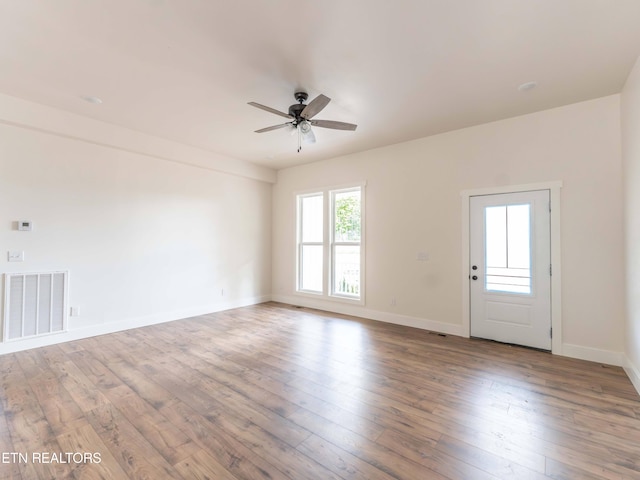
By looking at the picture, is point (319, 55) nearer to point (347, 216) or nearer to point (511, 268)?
point (347, 216)

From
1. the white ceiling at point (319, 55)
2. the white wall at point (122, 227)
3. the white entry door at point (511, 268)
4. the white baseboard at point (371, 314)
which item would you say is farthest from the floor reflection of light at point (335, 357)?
the white ceiling at point (319, 55)

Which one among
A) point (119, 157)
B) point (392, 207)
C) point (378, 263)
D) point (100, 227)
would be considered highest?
point (119, 157)

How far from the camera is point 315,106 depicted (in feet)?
9.15

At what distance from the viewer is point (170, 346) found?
3.73 m

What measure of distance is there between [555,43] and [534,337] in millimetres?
3269

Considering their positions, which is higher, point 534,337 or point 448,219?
point 448,219

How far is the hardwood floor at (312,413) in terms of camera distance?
5.70 ft

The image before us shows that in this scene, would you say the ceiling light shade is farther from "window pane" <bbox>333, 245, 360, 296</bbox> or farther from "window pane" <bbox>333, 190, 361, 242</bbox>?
"window pane" <bbox>333, 245, 360, 296</bbox>

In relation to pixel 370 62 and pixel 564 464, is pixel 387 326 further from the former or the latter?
pixel 370 62

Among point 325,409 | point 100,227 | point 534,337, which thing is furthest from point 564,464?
point 100,227

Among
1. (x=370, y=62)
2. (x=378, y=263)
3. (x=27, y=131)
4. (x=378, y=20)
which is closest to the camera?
(x=378, y=20)

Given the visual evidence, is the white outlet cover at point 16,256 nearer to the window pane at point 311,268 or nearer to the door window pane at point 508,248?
the window pane at point 311,268

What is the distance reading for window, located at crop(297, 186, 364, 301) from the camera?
5574 millimetres

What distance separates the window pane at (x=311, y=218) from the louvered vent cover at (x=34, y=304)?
13.4 feet
